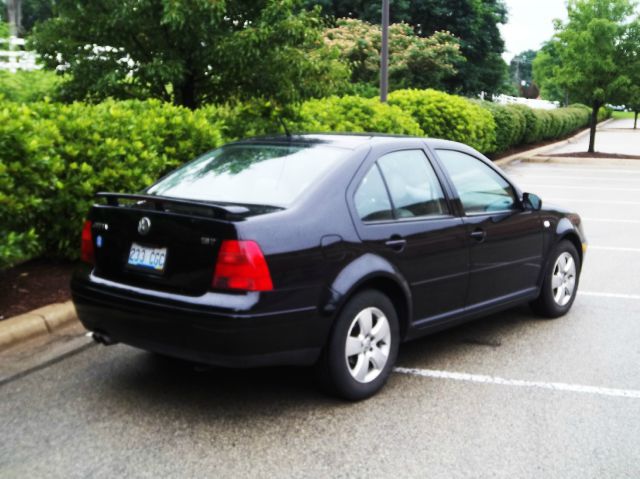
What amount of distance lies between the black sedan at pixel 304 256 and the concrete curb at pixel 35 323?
1.07 meters

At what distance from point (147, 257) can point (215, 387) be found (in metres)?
0.93

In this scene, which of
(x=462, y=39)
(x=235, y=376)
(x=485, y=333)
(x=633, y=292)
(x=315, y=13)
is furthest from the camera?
(x=462, y=39)

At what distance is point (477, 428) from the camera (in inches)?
166

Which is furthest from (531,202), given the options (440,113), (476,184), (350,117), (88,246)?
(440,113)

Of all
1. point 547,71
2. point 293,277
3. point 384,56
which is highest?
point 547,71

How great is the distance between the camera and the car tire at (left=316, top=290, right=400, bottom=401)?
4379mm

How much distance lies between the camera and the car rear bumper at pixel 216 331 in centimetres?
401

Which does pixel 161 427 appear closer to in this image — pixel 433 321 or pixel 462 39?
pixel 433 321

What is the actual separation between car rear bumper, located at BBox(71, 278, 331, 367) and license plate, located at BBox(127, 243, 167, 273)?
17cm

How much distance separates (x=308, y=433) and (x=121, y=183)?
3593mm

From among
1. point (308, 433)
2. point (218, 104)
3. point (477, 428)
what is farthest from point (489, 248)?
point (218, 104)

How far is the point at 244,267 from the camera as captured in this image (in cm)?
404

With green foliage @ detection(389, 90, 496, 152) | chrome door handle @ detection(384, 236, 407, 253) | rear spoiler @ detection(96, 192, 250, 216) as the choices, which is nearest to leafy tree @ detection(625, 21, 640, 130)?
green foliage @ detection(389, 90, 496, 152)

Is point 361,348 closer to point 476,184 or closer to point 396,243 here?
point 396,243
